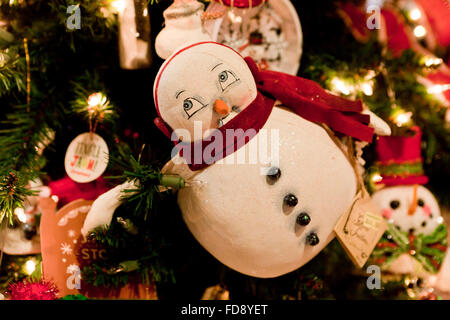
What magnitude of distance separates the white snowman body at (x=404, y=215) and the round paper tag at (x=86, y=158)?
0.53 metres

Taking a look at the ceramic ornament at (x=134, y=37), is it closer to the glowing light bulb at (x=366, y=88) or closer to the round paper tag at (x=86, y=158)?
the round paper tag at (x=86, y=158)

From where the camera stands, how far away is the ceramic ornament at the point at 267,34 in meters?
0.75

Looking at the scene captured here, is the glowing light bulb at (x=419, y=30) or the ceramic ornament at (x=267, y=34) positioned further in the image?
the glowing light bulb at (x=419, y=30)

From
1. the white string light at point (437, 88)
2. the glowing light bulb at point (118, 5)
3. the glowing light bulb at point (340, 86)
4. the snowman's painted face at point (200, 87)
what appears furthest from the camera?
the white string light at point (437, 88)

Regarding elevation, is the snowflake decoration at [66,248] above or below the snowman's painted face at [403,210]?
below

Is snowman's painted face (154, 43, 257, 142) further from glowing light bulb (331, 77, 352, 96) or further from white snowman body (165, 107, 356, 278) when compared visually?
glowing light bulb (331, 77, 352, 96)

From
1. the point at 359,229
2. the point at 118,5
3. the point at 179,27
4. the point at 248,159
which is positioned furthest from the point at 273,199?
the point at 118,5

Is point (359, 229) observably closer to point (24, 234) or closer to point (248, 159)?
point (248, 159)

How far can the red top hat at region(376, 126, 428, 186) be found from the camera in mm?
790

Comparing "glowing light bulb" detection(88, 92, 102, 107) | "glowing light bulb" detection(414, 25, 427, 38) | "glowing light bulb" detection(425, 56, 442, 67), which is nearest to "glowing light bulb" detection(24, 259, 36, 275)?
"glowing light bulb" detection(88, 92, 102, 107)

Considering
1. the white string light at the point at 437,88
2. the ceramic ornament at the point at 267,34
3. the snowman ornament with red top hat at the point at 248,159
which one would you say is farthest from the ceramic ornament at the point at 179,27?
the white string light at the point at 437,88

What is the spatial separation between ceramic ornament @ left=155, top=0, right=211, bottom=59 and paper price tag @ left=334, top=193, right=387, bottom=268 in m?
0.35

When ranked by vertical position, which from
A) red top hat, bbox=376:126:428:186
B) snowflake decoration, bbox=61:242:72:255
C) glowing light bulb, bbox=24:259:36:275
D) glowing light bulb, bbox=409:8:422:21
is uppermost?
glowing light bulb, bbox=409:8:422:21

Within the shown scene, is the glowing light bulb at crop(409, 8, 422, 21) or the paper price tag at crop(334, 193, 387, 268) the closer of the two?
the paper price tag at crop(334, 193, 387, 268)
